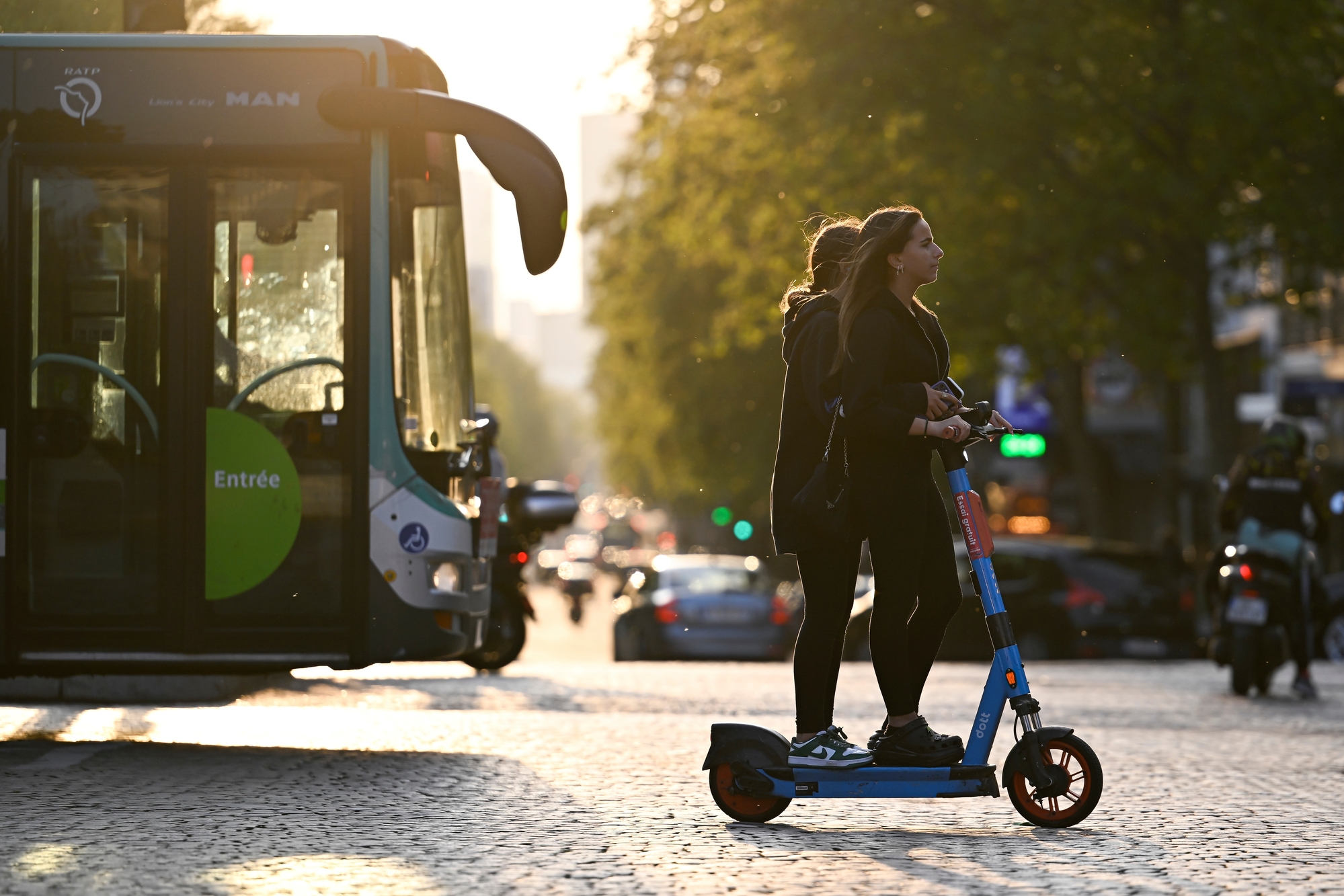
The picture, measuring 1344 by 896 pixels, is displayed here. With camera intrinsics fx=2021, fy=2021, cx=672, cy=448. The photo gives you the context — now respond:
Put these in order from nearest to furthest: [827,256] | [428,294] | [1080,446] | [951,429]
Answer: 1. [951,429]
2. [827,256]
3. [428,294]
4. [1080,446]

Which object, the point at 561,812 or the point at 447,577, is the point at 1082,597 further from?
the point at 561,812

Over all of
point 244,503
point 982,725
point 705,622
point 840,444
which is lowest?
point 705,622

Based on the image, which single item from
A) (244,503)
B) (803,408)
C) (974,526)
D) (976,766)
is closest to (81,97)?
(244,503)

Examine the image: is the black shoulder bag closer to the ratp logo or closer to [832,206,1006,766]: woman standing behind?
[832,206,1006,766]: woman standing behind

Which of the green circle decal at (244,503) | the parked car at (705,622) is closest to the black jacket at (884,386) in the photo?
the green circle decal at (244,503)

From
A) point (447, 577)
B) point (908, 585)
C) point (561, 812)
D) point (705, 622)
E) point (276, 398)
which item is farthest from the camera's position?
point (705, 622)

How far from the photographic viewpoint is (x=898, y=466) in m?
6.20

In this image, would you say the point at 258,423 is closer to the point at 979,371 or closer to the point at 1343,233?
the point at 1343,233

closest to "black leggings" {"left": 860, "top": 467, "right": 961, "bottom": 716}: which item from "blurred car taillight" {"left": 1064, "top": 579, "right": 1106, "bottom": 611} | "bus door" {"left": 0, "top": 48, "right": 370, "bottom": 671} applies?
"bus door" {"left": 0, "top": 48, "right": 370, "bottom": 671}

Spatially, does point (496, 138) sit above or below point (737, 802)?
above

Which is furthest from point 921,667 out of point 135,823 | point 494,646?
point 494,646

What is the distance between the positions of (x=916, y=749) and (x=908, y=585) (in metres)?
0.50

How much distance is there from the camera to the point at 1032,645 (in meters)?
20.1

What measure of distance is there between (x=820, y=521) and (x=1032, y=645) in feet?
47.3
